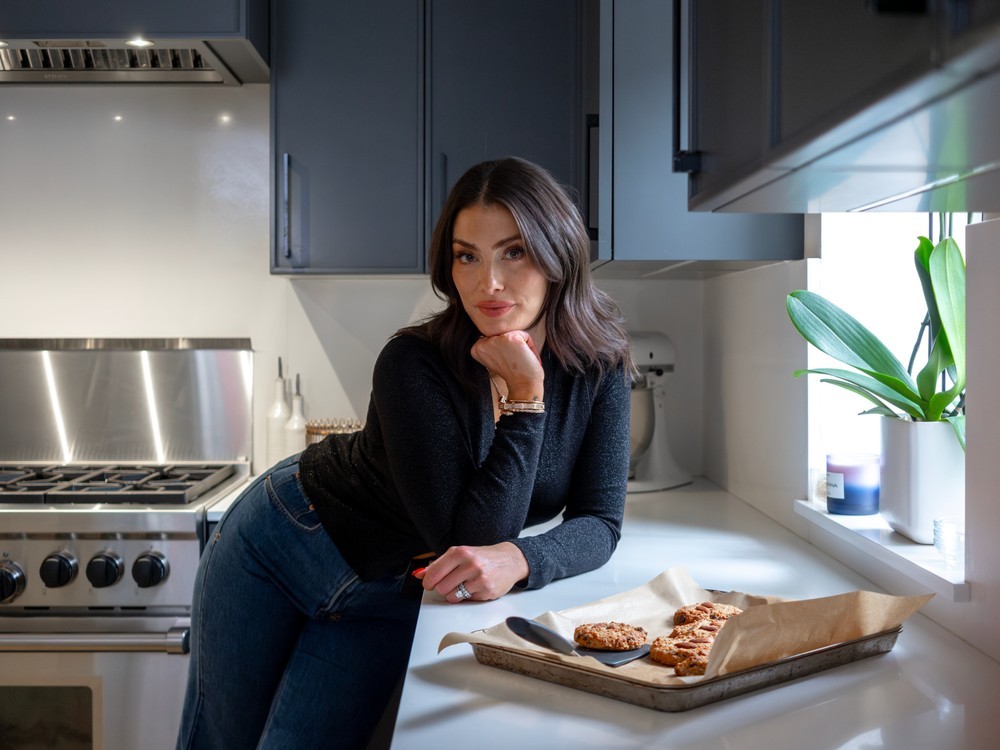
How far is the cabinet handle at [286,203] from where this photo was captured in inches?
85.7

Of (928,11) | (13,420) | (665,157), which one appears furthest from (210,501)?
(928,11)

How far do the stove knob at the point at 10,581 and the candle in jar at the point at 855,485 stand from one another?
5.24 ft

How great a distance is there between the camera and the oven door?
1907 mm

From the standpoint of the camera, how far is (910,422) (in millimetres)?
1402

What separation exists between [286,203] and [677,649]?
5.12 feet

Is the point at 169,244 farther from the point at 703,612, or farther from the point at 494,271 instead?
the point at 703,612

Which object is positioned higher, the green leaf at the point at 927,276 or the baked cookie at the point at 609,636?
the green leaf at the point at 927,276

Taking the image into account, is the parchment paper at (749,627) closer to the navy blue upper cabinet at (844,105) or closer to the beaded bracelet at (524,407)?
the beaded bracelet at (524,407)

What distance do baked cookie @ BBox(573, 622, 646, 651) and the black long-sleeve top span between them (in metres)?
0.24

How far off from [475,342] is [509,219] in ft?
0.62

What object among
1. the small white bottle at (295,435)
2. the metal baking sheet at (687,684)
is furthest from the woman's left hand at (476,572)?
the small white bottle at (295,435)

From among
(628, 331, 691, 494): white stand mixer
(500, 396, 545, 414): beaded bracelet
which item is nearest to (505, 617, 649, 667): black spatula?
(500, 396, 545, 414): beaded bracelet

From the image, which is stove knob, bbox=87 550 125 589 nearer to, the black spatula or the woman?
the woman

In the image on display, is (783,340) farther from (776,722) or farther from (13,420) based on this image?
(13,420)
